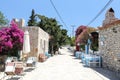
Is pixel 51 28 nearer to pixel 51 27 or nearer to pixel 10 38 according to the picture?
pixel 51 27

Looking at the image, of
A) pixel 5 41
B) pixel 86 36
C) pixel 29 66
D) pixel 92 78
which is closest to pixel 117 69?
pixel 92 78

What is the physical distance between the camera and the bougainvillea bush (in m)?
17.7

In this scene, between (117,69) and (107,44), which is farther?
(107,44)

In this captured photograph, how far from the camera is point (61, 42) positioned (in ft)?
151

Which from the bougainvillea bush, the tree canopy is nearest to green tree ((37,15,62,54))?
the tree canopy

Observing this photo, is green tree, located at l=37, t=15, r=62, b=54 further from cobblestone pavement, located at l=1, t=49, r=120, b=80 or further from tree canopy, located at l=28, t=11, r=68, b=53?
cobblestone pavement, located at l=1, t=49, r=120, b=80

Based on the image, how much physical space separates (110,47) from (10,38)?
7.30m

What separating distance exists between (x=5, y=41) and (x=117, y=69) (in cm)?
808

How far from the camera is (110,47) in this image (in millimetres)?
17062

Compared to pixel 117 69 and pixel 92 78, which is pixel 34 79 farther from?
pixel 117 69

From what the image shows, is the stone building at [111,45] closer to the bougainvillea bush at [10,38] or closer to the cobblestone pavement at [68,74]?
the cobblestone pavement at [68,74]

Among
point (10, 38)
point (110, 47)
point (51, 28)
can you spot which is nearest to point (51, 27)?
point (51, 28)

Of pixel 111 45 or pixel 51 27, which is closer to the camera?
pixel 111 45

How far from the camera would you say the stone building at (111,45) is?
50.4 feet
